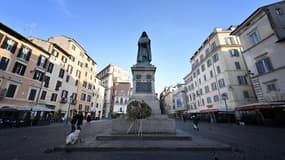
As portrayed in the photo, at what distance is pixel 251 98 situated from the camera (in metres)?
23.9

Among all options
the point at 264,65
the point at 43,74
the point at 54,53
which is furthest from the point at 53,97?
the point at 264,65

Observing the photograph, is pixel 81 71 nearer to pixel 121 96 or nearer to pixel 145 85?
pixel 121 96

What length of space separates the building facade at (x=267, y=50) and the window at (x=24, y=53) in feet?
123

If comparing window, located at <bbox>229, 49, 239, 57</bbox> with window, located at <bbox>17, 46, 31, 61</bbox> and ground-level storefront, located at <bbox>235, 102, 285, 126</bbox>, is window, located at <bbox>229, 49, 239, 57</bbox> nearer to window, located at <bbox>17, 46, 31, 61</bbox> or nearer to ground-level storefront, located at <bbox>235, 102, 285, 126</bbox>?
ground-level storefront, located at <bbox>235, 102, 285, 126</bbox>

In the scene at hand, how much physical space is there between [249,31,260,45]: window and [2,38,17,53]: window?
3810 cm

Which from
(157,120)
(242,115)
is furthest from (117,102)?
(157,120)

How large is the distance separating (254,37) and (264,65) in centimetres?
508

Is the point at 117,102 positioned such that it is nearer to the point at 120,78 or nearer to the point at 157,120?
the point at 120,78

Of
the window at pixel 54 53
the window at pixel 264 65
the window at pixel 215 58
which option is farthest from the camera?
the window at pixel 215 58

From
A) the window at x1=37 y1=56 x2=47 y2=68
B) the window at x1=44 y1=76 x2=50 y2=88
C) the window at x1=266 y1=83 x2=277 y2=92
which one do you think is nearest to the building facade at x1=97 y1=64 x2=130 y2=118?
the window at x1=44 y1=76 x2=50 y2=88

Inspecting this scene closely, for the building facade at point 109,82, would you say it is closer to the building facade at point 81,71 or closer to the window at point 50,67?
the building facade at point 81,71

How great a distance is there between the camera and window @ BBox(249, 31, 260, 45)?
19203 mm

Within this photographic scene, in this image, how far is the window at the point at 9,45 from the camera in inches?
730

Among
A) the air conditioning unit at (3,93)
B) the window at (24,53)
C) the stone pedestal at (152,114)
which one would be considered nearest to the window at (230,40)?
the stone pedestal at (152,114)
